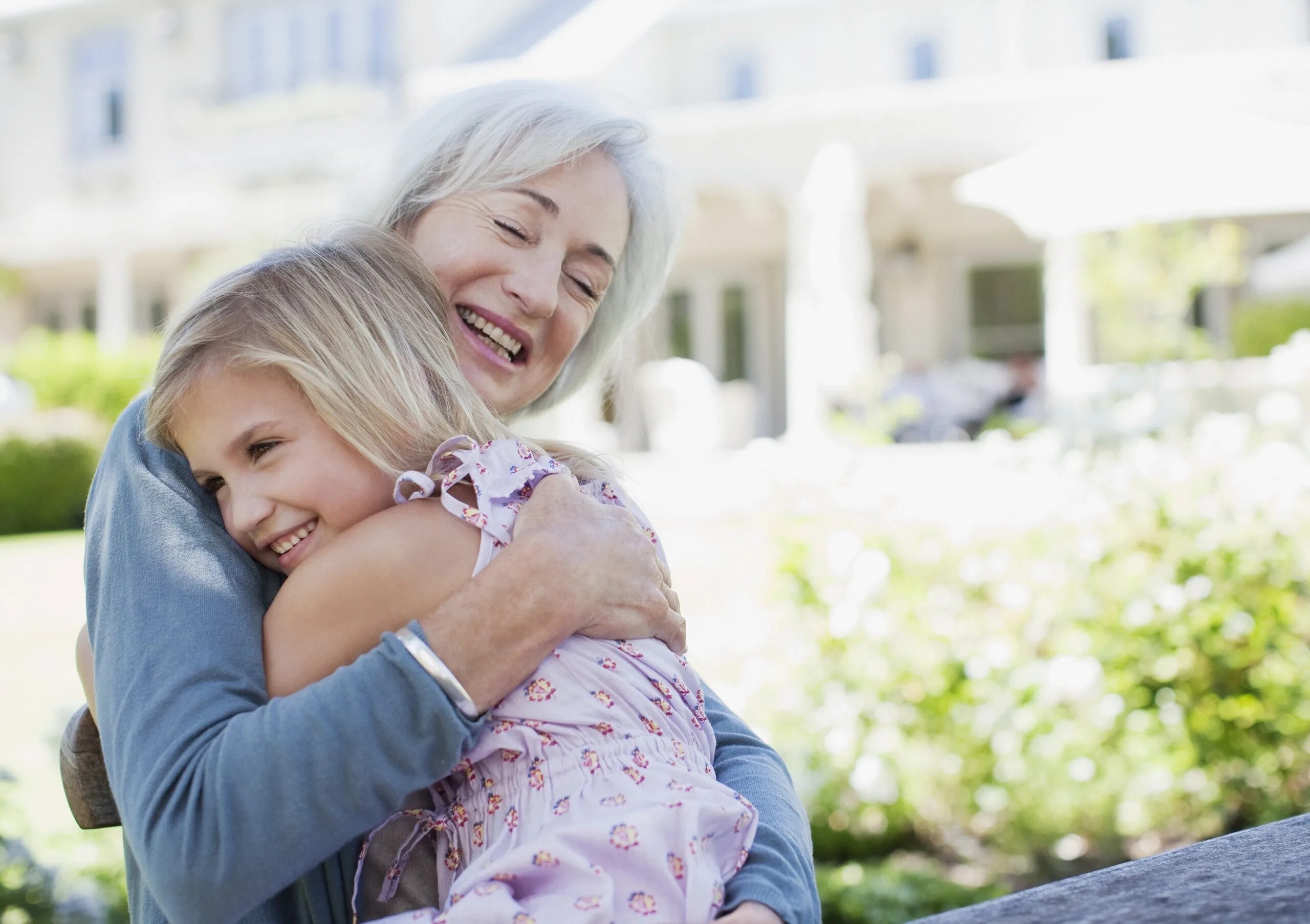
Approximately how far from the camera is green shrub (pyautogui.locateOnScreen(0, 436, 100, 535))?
12883 mm

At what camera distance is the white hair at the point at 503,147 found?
6.27 feet

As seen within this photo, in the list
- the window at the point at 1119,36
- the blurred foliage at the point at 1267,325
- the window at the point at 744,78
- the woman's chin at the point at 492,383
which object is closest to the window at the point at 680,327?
the window at the point at 744,78

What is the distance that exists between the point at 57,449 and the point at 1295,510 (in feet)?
39.5

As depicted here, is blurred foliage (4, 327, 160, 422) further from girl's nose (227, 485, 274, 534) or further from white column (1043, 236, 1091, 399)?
girl's nose (227, 485, 274, 534)

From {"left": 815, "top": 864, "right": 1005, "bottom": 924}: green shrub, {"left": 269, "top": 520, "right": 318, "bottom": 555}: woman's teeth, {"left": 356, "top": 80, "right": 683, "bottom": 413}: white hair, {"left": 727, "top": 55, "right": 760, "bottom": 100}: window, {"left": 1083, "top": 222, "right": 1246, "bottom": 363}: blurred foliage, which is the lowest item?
{"left": 815, "top": 864, "right": 1005, "bottom": 924}: green shrub

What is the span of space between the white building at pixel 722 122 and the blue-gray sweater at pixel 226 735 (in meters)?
10.0

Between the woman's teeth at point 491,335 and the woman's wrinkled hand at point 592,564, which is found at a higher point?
the woman's teeth at point 491,335

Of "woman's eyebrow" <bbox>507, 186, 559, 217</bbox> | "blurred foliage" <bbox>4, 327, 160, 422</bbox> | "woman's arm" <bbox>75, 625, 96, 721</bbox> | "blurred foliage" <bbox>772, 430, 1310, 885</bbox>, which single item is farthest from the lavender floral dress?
"blurred foliage" <bbox>4, 327, 160, 422</bbox>

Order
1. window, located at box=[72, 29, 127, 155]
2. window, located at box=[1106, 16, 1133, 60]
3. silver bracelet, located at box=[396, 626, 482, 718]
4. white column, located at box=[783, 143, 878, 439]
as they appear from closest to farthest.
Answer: silver bracelet, located at box=[396, 626, 482, 718] → white column, located at box=[783, 143, 878, 439] → window, located at box=[1106, 16, 1133, 60] → window, located at box=[72, 29, 127, 155]

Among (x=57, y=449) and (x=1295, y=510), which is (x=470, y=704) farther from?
(x=57, y=449)

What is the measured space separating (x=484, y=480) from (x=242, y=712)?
347mm

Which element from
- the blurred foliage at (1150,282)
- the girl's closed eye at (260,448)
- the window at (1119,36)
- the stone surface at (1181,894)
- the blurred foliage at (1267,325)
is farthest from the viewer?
the window at (1119,36)

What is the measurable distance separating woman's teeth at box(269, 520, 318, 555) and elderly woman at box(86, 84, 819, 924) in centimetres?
3

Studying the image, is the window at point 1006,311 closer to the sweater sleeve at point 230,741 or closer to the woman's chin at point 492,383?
the woman's chin at point 492,383
